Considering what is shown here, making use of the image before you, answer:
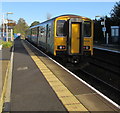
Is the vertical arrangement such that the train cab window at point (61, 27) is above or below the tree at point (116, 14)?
below

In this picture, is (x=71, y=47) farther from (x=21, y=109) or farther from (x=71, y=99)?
(x=21, y=109)

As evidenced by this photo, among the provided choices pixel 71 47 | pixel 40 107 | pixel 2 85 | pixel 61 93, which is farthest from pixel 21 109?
pixel 71 47

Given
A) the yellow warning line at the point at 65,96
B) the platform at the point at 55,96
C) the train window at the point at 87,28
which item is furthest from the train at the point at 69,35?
the yellow warning line at the point at 65,96

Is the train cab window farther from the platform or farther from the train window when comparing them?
the platform

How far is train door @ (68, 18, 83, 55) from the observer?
11.1 metres

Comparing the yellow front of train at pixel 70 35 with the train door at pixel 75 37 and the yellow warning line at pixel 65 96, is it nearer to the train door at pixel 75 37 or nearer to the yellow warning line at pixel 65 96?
the train door at pixel 75 37

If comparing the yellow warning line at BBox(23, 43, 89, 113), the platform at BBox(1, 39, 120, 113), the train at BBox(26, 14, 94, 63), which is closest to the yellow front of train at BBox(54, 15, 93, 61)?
the train at BBox(26, 14, 94, 63)

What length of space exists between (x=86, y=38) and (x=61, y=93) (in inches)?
269

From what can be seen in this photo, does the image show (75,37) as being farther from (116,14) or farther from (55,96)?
(116,14)

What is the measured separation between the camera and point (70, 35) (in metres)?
11.1

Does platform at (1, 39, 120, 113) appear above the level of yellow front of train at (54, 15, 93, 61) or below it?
below

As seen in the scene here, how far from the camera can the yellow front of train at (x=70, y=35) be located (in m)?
11.2

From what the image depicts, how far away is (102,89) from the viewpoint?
823cm

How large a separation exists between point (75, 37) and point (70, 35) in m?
0.43
